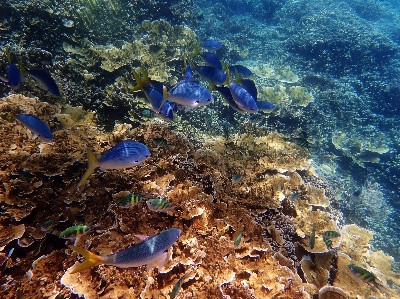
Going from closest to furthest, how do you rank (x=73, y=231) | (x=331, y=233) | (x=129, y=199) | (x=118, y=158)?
1. (x=118, y=158)
2. (x=73, y=231)
3. (x=129, y=199)
4. (x=331, y=233)

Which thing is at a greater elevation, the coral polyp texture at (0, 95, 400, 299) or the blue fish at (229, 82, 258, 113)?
the blue fish at (229, 82, 258, 113)

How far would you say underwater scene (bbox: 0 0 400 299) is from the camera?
9.73 ft

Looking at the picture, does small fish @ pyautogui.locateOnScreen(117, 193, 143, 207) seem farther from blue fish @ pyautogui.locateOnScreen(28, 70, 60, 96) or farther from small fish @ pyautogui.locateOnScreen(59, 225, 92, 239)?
blue fish @ pyautogui.locateOnScreen(28, 70, 60, 96)

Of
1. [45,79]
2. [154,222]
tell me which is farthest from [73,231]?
[45,79]

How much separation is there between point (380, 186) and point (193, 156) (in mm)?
9960

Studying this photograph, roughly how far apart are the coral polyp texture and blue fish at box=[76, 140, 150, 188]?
37.2 inches

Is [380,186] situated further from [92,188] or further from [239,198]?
[92,188]

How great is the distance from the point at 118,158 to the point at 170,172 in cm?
164

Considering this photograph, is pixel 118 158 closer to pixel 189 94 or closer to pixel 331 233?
pixel 189 94

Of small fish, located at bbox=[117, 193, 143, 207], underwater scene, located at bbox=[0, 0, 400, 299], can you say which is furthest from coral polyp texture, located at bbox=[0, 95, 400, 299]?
small fish, located at bbox=[117, 193, 143, 207]

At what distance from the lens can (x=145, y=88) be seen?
12.6ft

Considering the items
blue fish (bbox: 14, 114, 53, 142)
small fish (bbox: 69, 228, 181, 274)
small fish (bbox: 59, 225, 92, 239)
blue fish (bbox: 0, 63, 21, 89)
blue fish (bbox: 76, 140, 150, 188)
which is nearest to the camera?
small fish (bbox: 69, 228, 181, 274)

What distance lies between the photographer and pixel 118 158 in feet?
8.65

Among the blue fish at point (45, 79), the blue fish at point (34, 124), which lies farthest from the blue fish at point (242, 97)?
the blue fish at point (45, 79)
